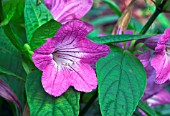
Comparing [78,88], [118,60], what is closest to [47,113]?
[78,88]

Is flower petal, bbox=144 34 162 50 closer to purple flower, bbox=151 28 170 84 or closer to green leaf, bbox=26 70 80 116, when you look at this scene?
purple flower, bbox=151 28 170 84

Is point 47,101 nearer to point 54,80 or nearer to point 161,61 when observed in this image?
point 54,80

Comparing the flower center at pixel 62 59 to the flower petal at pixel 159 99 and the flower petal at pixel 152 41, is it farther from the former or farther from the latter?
the flower petal at pixel 159 99

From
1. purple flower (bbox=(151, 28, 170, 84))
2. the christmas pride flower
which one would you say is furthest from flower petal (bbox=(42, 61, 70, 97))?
purple flower (bbox=(151, 28, 170, 84))

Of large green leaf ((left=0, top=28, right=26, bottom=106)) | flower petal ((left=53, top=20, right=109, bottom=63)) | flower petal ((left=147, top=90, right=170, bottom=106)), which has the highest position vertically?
flower petal ((left=53, top=20, right=109, bottom=63))

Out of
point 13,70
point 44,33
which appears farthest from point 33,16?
point 13,70

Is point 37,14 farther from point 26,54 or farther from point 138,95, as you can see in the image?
point 138,95

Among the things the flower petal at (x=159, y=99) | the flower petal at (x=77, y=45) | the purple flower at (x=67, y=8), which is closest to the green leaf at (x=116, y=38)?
the flower petal at (x=77, y=45)
